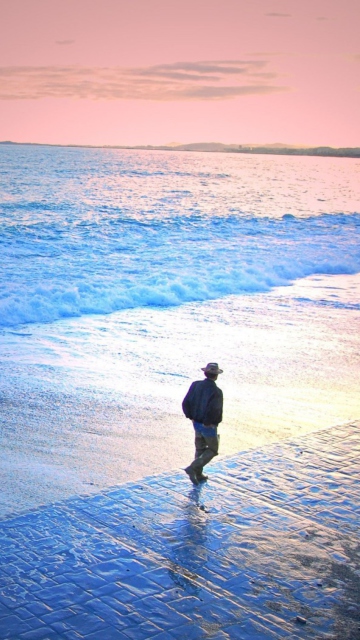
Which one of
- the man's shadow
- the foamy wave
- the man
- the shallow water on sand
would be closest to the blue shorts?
the man

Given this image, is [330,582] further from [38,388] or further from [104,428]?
[38,388]

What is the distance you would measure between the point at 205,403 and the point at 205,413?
0.10 metres

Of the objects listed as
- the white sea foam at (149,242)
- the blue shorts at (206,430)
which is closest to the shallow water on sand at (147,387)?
the blue shorts at (206,430)

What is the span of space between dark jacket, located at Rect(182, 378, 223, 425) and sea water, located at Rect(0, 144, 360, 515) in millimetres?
1037

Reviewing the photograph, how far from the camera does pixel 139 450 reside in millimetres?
8727

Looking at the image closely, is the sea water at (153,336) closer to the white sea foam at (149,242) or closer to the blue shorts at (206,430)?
the white sea foam at (149,242)

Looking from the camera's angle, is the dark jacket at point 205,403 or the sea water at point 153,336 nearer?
the dark jacket at point 205,403

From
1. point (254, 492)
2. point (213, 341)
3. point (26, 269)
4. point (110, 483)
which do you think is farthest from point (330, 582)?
point (26, 269)

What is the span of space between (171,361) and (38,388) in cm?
274

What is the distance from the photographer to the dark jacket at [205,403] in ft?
24.3

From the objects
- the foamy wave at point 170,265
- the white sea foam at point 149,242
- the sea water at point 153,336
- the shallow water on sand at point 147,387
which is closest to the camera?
the shallow water on sand at point 147,387

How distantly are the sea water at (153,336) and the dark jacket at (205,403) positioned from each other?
3.40 ft

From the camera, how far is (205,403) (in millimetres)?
7441

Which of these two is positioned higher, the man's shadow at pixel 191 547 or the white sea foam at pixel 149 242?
the white sea foam at pixel 149 242
